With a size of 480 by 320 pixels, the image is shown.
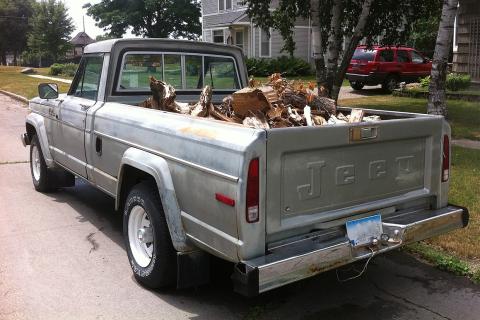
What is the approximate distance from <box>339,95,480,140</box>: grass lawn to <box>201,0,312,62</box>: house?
1457 centimetres

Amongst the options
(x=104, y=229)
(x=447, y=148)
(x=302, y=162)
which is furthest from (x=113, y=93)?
(x=447, y=148)

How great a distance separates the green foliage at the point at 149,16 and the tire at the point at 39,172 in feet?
128

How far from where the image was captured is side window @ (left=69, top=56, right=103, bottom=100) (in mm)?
5495

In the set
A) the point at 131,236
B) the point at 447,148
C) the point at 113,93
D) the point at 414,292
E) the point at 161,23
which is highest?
the point at 161,23

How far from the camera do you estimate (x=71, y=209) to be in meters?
6.54

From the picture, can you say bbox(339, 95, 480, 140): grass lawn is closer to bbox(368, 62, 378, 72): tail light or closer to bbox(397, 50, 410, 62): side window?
bbox(368, 62, 378, 72): tail light

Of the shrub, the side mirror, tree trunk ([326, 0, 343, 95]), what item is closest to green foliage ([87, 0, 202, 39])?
the shrub

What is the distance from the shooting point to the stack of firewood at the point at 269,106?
4.20 meters

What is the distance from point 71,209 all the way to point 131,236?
2.32 m

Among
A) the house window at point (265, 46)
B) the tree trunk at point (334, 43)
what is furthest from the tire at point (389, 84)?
the house window at point (265, 46)

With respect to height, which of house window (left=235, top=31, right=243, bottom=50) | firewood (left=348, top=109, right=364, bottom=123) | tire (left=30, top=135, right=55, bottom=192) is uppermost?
house window (left=235, top=31, right=243, bottom=50)

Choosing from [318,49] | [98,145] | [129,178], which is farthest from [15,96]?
[129,178]

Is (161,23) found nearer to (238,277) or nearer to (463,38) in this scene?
(463,38)

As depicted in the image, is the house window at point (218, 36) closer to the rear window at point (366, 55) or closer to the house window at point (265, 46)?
the house window at point (265, 46)
